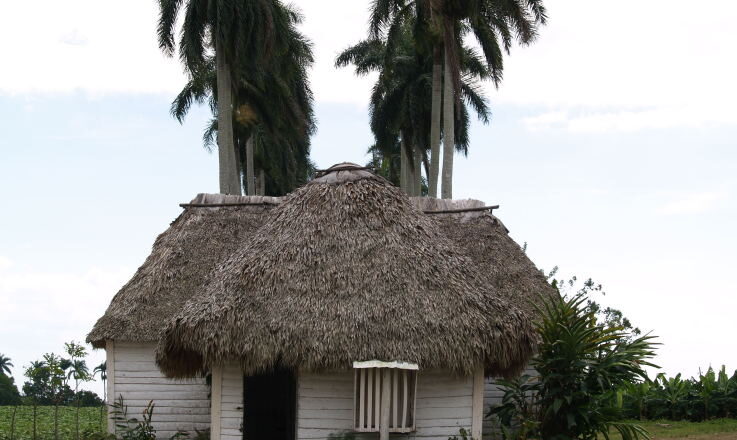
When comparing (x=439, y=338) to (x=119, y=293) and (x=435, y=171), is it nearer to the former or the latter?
(x=119, y=293)

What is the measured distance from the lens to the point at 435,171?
3250cm

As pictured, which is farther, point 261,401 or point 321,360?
point 261,401

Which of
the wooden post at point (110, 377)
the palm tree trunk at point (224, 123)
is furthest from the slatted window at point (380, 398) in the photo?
the palm tree trunk at point (224, 123)

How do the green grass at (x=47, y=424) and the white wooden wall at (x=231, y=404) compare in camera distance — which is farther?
the green grass at (x=47, y=424)

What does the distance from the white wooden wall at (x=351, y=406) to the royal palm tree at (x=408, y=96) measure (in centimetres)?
2149

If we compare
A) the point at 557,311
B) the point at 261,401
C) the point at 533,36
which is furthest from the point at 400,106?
the point at 557,311

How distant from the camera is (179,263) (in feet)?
64.8

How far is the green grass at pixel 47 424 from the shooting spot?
69.0 feet

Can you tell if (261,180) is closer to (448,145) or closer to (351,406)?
(448,145)

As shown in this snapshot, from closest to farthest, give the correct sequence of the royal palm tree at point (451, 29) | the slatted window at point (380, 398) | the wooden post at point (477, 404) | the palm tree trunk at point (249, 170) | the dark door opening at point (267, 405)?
1. the slatted window at point (380, 398)
2. the wooden post at point (477, 404)
3. the dark door opening at point (267, 405)
4. the royal palm tree at point (451, 29)
5. the palm tree trunk at point (249, 170)

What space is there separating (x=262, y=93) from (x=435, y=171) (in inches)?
395

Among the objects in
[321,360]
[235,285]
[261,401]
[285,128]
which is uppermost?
[285,128]

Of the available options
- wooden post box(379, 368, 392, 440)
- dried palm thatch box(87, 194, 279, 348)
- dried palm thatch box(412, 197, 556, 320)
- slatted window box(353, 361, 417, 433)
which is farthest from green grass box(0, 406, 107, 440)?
dried palm thatch box(412, 197, 556, 320)

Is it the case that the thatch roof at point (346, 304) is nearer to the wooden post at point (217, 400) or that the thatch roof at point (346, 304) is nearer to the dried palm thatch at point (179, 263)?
the wooden post at point (217, 400)
